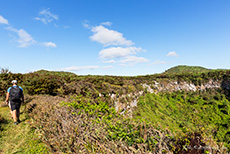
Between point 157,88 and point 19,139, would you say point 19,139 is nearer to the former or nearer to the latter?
point 19,139

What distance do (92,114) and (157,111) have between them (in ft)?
33.0

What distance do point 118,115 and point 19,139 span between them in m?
3.90

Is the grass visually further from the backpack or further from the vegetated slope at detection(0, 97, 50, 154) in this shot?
the backpack

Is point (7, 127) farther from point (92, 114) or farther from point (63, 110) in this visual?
point (92, 114)

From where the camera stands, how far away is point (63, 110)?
185 inches

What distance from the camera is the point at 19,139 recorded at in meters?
4.62

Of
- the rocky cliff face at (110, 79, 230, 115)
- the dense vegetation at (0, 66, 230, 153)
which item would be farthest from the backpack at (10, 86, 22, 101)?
the rocky cliff face at (110, 79, 230, 115)

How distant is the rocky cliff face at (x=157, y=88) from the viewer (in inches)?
402

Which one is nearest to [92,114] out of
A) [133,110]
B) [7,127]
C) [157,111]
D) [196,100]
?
[7,127]

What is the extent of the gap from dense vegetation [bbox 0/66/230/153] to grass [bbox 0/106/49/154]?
0.27 m

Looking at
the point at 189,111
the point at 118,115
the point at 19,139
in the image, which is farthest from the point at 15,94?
the point at 189,111

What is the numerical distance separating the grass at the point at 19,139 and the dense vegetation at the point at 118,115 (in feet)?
0.89

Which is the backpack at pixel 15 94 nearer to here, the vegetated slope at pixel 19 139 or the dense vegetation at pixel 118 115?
the dense vegetation at pixel 118 115

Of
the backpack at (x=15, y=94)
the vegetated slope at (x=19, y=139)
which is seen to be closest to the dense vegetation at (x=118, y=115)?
the vegetated slope at (x=19, y=139)
